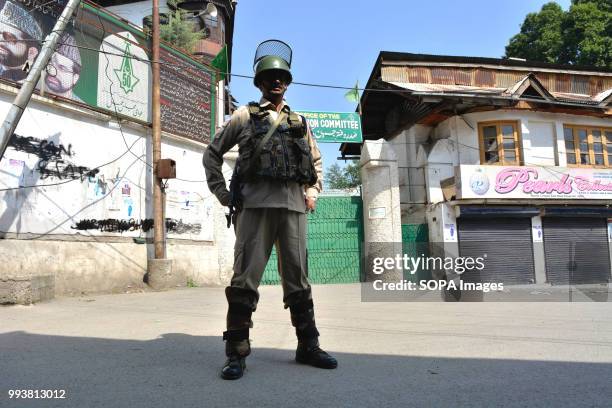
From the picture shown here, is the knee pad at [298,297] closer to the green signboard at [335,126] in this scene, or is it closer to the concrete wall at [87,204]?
the concrete wall at [87,204]

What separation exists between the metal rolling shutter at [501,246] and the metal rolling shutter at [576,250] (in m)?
0.71

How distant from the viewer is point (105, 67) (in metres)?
9.11

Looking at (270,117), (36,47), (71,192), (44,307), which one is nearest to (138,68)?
(36,47)

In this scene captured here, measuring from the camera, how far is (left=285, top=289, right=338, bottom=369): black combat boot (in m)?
2.71

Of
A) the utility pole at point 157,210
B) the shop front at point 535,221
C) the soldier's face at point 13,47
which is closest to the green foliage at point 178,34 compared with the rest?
the utility pole at point 157,210

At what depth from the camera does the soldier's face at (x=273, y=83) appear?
295 cm

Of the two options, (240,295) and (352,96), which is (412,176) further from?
(240,295)

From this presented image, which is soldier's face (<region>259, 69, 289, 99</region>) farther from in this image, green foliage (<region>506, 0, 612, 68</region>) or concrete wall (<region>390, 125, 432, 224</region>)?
green foliage (<region>506, 0, 612, 68</region>)

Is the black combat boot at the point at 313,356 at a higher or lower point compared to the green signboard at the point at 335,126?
lower

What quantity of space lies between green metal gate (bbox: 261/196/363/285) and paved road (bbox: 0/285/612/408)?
7.09 metres

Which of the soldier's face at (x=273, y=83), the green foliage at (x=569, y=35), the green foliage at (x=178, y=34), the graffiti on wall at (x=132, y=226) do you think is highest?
the green foliage at (x=569, y=35)

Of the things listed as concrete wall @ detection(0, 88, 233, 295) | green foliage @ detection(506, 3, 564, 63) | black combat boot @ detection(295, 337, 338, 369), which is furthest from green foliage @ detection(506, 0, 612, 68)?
black combat boot @ detection(295, 337, 338, 369)

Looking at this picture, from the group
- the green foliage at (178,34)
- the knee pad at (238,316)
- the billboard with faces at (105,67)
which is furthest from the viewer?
the green foliage at (178,34)

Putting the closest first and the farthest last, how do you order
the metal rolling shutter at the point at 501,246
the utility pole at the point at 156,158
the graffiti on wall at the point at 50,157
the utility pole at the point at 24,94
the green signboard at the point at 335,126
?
the utility pole at the point at 24,94, the graffiti on wall at the point at 50,157, the utility pole at the point at 156,158, the metal rolling shutter at the point at 501,246, the green signboard at the point at 335,126
